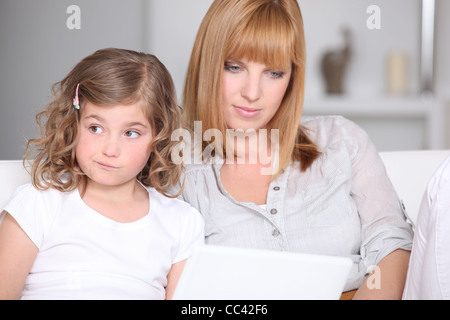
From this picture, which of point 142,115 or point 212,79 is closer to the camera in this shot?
point 142,115

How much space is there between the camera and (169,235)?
135 centimetres

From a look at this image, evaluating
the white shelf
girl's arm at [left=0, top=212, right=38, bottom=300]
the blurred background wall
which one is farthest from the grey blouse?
the white shelf

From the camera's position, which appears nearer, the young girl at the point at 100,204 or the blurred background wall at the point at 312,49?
the young girl at the point at 100,204

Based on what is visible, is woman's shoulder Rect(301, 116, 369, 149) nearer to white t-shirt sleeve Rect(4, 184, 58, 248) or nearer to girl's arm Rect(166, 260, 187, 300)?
girl's arm Rect(166, 260, 187, 300)

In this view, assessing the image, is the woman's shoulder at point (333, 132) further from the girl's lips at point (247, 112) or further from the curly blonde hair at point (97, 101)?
the curly blonde hair at point (97, 101)

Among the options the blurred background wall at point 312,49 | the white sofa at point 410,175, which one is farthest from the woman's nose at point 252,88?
the blurred background wall at point 312,49

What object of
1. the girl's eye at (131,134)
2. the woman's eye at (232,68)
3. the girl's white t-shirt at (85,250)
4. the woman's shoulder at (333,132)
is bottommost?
the girl's white t-shirt at (85,250)

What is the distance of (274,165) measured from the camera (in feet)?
5.13

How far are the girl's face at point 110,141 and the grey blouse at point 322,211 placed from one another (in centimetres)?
28

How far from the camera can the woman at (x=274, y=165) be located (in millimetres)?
1430

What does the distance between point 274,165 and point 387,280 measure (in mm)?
424

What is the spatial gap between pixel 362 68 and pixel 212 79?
7.80 ft
